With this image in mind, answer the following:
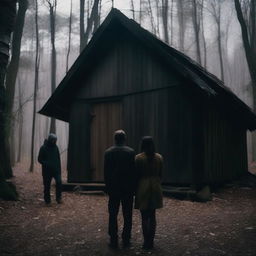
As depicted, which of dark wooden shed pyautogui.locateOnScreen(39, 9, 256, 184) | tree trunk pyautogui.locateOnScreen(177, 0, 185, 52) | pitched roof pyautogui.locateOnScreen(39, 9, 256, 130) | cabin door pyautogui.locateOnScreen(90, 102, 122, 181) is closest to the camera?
pitched roof pyautogui.locateOnScreen(39, 9, 256, 130)

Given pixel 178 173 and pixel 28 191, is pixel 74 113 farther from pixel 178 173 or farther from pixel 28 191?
pixel 178 173

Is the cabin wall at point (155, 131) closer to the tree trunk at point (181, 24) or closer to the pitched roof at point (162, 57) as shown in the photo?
the pitched roof at point (162, 57)

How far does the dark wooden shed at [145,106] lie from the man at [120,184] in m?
4.52

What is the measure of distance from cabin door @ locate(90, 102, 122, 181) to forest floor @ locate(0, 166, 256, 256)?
227 centimetres

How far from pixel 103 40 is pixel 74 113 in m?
3.03

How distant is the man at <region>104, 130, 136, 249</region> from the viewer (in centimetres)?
545

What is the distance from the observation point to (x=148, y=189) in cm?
549

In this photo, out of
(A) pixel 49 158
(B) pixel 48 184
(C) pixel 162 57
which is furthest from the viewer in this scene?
(C) pixel 162 57

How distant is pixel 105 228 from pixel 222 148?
23.5 ft

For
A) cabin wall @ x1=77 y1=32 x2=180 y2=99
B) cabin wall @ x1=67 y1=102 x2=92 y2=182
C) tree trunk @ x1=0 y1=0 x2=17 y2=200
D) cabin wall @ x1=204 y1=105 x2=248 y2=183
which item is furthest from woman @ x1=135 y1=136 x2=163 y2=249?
cabin wall @ x1=67 y1=102 x2=92 y2=182

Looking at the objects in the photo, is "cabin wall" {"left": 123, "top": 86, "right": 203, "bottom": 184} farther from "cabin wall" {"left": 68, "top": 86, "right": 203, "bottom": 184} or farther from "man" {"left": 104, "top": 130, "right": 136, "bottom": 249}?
"man" {"left": 104, "top": 130, "right": 136, "bottom": 249}

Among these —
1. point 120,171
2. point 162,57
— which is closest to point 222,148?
point 162,57

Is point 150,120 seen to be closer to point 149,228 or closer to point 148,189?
point 148,189

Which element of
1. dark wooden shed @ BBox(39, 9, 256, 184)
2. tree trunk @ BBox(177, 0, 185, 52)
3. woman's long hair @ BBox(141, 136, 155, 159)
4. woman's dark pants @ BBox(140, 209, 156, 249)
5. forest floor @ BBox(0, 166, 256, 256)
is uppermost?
tree trunk @ BBox(177, 0, 185, 52)
